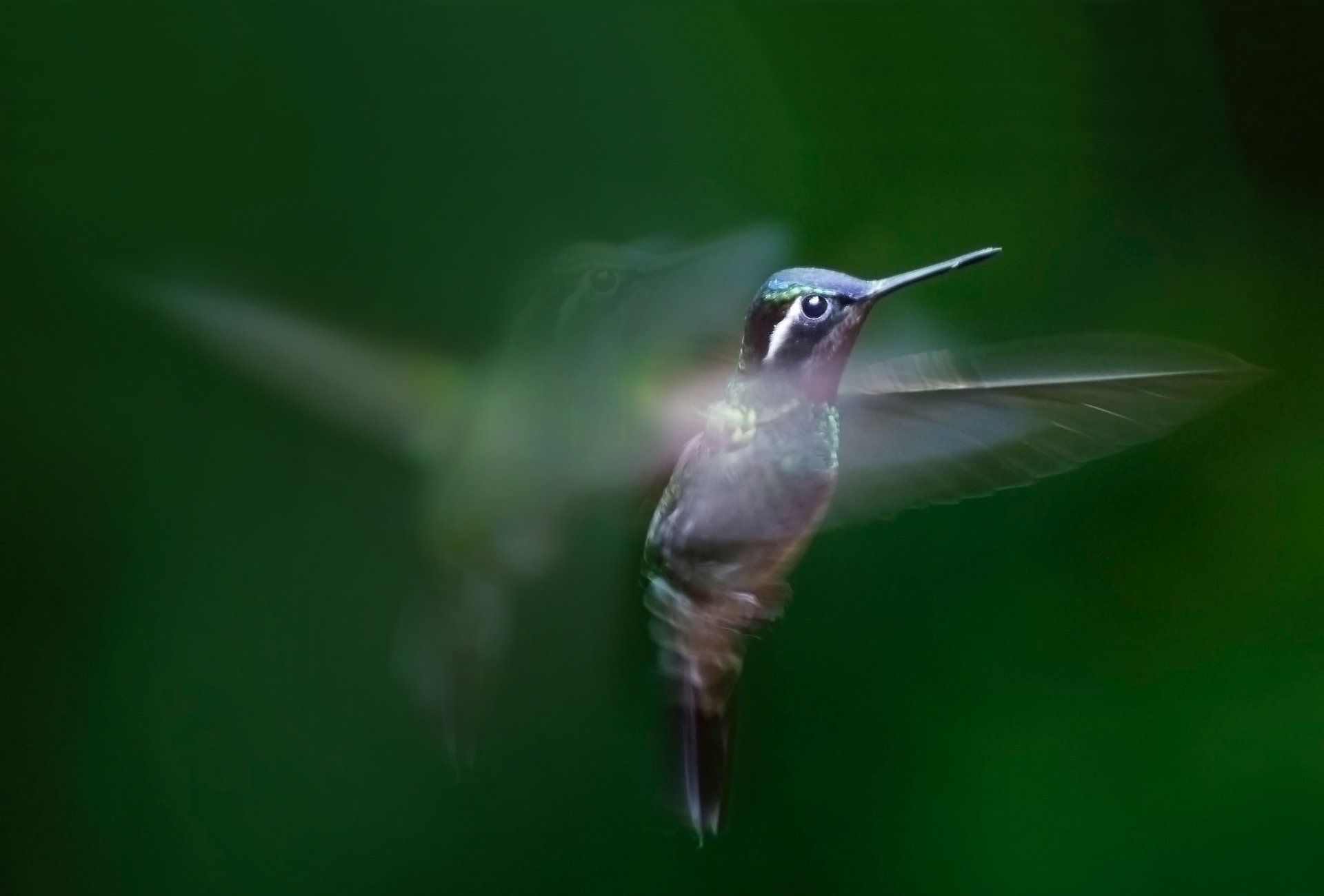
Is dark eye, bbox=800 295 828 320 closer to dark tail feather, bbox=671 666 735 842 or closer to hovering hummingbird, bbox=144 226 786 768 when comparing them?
hovering hummingbird, bbox=144 226 786 768

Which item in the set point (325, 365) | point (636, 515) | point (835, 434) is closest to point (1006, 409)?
point (835, 434)

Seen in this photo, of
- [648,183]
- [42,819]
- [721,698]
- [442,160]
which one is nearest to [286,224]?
[442,160]

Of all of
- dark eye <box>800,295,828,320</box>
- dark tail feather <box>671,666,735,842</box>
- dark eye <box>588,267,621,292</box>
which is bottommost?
dark tail feather <box>671,666,735,842</box>

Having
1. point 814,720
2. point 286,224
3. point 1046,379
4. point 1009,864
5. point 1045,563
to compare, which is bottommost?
point 1009,864

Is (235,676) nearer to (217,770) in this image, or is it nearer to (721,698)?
(217,770)

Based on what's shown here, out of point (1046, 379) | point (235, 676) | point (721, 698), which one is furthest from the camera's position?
point (235, 676)

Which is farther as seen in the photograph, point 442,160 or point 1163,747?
point 1163,747

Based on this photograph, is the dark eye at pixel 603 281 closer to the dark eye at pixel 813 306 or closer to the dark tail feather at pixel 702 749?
the dark eye at pixel 813 306

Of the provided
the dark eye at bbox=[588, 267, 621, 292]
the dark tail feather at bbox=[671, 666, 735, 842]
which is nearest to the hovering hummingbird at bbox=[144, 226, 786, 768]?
the dark eye at bbox=[588, 267, 621, 292]
